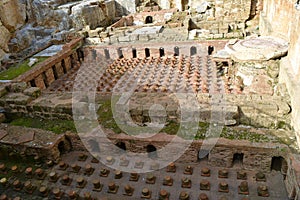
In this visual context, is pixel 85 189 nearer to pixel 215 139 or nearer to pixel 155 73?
pixel 215 139

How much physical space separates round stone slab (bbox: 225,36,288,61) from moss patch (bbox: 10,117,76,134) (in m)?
6.03

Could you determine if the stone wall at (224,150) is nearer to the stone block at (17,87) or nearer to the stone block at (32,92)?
the stone block at (32,92)

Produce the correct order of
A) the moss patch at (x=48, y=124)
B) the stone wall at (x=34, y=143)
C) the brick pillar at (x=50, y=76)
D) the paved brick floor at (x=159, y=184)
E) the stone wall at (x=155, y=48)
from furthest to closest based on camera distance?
1. the stone wall at (x=155, y=48)
2. the brick pillar at (x=50, y=76)
3. the moss patch at (x=48, y=124)
4. the stone wall at (x=34, y=143)
5. the paved brick floor at (x=159, y=184)

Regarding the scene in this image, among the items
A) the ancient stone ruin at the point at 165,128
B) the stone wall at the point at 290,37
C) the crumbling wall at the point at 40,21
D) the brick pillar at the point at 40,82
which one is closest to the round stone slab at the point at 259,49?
the ancient stone ruin at the point at 165,128

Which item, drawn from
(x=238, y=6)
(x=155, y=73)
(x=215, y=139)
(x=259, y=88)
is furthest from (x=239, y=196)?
(x=238, y=6)

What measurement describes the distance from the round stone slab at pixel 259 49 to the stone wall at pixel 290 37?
10.6 inches

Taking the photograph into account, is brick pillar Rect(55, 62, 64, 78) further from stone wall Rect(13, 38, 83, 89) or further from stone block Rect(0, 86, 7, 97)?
stone block Rect(0, 86, 7, 97)

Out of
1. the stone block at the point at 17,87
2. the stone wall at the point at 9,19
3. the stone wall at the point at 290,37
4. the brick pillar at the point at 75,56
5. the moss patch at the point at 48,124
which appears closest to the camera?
the stone wall at the point at 290,37

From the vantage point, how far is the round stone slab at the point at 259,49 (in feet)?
27.9

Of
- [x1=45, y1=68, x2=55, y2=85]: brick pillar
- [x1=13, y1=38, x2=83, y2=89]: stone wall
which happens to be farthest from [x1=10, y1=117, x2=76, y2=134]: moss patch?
[x1=45, y1=68, x2=55, y2=85]: brick pillar

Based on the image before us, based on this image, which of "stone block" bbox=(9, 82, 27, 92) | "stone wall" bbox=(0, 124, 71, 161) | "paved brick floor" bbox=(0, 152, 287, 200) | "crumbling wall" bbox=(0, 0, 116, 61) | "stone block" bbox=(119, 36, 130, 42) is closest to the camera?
"paved brick floor" bbox=(0, 152, 287, 200)

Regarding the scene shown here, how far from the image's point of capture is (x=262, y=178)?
569 cm

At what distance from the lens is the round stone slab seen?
8.50 m

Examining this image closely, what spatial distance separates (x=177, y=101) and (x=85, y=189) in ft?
10.8
